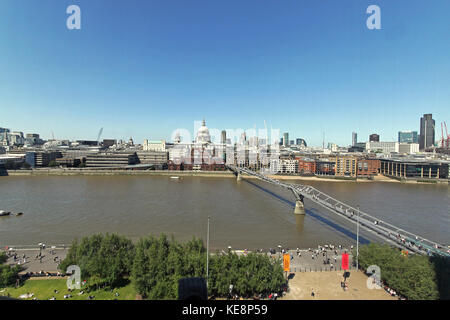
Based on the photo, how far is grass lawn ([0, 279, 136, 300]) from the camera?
20.0ft

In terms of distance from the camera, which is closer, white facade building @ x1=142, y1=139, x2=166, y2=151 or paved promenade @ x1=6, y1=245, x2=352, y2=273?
paved promenade @ x1=6, y1=245, x2=352, y2=273

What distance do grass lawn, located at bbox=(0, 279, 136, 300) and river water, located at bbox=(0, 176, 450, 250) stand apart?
325cm

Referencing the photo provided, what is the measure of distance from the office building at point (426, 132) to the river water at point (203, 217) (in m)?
67.6

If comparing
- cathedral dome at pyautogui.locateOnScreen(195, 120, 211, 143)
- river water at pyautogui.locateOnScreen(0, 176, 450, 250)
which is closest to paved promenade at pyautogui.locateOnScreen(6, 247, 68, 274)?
river water at pyautogui.locateOnScreen(0, 176, 450, 250)

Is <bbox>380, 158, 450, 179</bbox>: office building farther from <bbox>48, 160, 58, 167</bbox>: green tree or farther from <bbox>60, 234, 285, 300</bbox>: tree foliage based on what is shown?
<bbox>48, 160, 58, 167</bbox>: green tree

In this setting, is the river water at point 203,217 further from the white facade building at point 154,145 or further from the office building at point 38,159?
the white facade building at point 154,145

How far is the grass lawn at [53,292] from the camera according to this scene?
6.11 m

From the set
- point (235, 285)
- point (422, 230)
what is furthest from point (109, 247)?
point (422, 230)

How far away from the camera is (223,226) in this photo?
469 inches

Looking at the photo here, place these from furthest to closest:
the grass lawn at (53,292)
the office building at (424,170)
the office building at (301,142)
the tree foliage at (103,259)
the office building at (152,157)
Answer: the office building at (301,142) < the office building at (152,157) < the office building at (424,170) < the tree foliage at (103,259) < the grass lawn at (53,292)

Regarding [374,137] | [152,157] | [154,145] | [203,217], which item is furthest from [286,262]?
[374,137]

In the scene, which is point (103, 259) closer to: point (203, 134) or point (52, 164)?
point (52, 164)

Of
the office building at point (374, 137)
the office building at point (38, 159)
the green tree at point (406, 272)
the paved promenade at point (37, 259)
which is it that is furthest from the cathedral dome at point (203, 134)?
the office building at point (374, 137)
